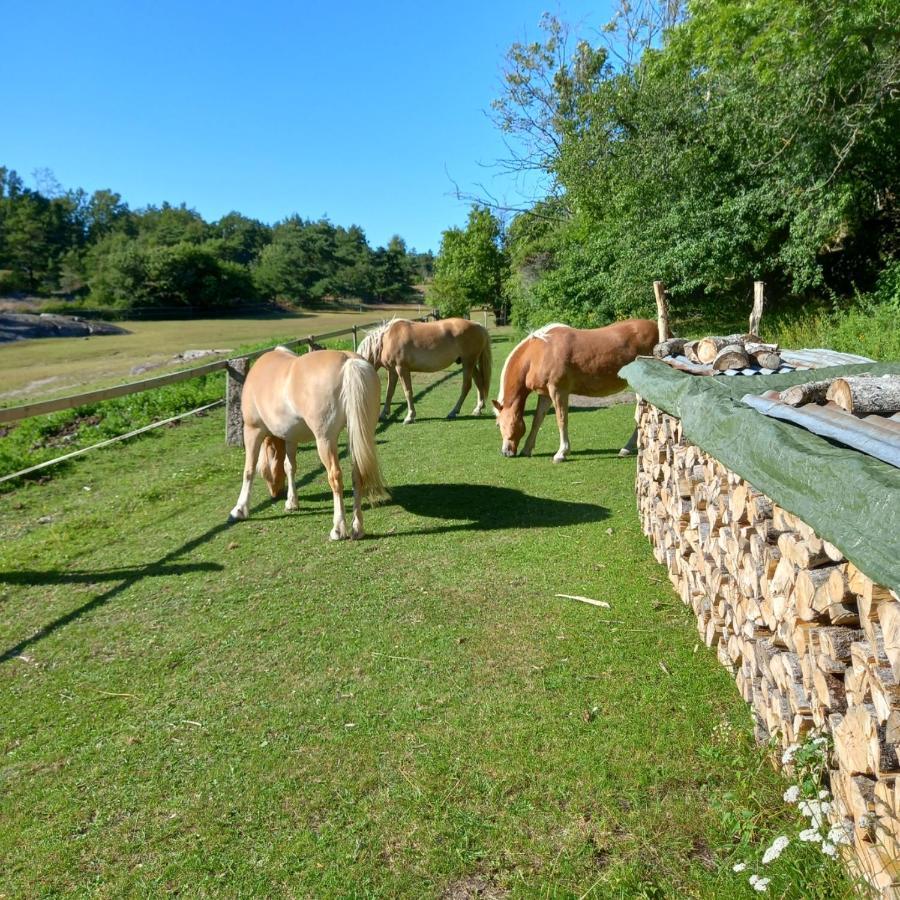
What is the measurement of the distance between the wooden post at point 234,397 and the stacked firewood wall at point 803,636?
20.8 feet

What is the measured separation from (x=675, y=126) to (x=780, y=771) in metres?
17.3

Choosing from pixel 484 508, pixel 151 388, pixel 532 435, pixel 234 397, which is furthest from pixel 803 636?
pixel 151 388

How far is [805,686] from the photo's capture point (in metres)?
2.33

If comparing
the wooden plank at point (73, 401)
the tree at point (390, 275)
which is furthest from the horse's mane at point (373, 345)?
the tree at point (390, 275)

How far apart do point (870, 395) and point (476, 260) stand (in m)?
38.3

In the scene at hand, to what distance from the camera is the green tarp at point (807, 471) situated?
62.9 inches

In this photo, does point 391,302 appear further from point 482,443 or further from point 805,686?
point 805,686

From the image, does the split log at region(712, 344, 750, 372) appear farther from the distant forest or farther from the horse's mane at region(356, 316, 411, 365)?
the distant forest

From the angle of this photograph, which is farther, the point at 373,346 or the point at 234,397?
the point at 373,346

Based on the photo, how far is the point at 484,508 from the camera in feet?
20.8

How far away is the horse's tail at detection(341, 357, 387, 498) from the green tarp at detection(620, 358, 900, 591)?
2594 millimetres

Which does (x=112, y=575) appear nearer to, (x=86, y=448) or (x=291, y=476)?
(x=291, y=476)

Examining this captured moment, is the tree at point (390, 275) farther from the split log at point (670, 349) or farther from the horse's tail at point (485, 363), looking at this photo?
the split log at point (670, 349)

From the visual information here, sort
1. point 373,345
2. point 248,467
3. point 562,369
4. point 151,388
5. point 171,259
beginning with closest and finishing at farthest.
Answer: point 248,467
point 562,369
point 151,388
point 373,345
point 171,259
